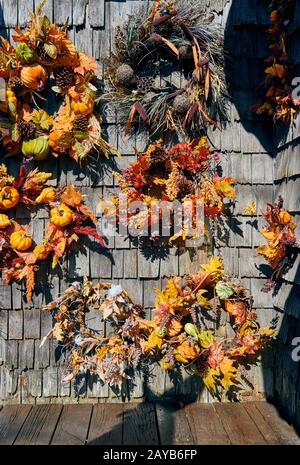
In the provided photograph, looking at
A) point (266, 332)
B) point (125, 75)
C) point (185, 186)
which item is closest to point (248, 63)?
point (125, 75)

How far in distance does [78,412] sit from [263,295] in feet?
4.98

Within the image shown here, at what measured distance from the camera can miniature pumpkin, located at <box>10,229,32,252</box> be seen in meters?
3.25

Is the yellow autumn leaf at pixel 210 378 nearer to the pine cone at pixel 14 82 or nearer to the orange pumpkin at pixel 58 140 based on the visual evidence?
the orange pumpkin at pixel 58 140

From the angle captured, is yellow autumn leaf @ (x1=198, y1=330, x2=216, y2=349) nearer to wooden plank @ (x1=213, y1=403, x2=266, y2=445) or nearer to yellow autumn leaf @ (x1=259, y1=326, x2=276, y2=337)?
yellow autumn leaf @ (x1=259, y1=326, x2=276, y2=337)

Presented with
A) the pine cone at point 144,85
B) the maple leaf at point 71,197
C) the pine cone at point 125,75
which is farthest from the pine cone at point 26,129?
the pine cone at point 144,85

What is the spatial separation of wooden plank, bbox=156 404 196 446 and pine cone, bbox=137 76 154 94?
2.20m

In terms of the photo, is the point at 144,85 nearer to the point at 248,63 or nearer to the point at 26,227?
the point at 248,63

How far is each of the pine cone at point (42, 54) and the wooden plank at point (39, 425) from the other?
2.38 metres

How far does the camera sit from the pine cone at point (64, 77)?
3264mm

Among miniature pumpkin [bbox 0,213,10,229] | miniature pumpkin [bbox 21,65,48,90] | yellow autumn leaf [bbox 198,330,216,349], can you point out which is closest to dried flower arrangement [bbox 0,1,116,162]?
miniature pumpkin [bbox 21,65,48,90]

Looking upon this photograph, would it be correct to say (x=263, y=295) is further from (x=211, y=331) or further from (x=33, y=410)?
(x=33, y=410)

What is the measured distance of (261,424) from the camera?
307 cm

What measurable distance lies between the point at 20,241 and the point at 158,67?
5.09 feet

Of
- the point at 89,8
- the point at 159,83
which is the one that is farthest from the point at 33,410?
the point at 89,8
